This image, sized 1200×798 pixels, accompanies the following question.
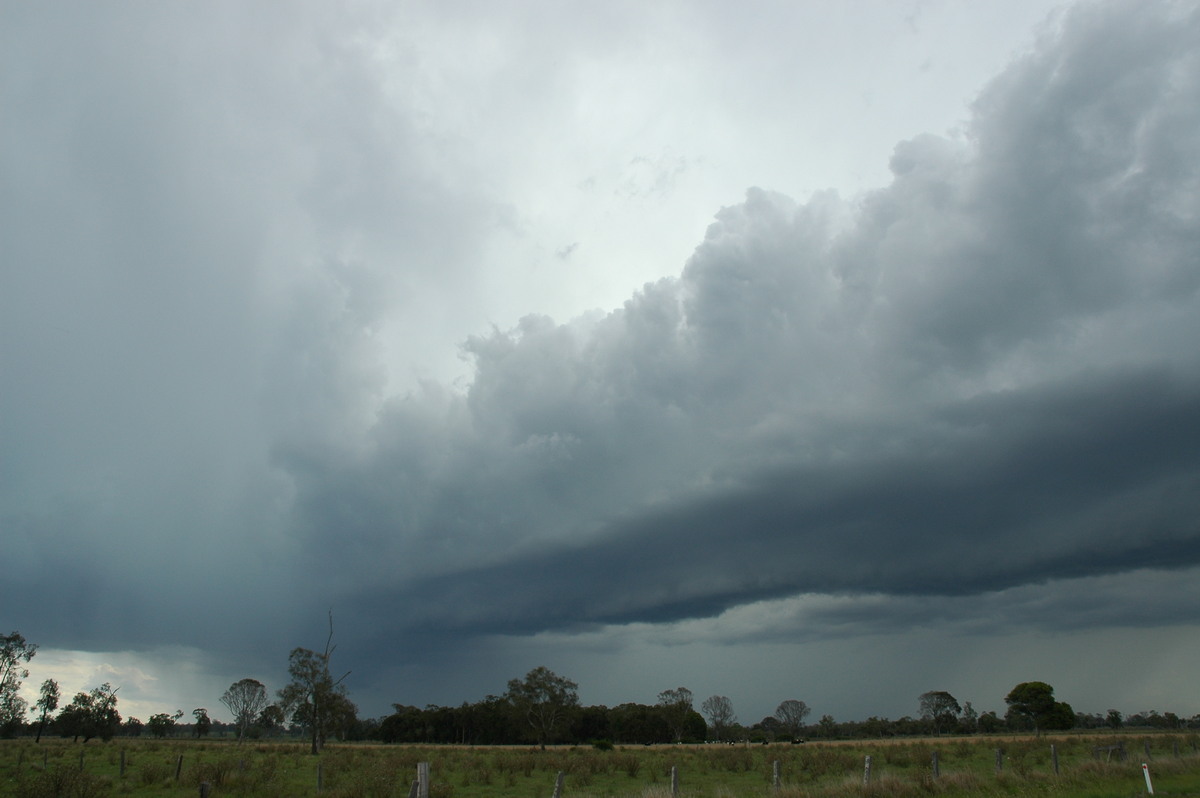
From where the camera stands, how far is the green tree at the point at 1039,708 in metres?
121

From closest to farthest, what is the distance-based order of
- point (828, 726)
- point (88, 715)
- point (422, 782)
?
1. point (422, 782)
2. point (88, 715)
3. point (828, 726)

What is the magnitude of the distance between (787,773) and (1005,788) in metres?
15.9

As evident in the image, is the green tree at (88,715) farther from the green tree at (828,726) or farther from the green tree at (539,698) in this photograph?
the green tree at (828,726)

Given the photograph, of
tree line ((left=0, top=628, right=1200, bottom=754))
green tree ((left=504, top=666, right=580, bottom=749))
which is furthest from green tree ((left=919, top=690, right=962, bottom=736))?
green tree ((left=504, top=666, right=580, bottom=749))

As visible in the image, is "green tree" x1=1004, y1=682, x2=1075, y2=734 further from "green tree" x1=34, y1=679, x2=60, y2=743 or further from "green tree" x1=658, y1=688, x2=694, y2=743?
"green tree" x1=34, y1=679, x2=60, y2=743

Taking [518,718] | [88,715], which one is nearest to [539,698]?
[518,718]

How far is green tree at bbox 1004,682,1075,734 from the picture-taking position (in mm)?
121250

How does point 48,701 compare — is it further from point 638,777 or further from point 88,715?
point 638,777

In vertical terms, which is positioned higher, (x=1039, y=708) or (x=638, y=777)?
(x=638, y=777)

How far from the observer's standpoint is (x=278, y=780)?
33.4 meters

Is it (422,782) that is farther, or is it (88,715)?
(88,715)

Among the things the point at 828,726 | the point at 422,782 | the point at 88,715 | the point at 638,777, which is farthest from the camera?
the point at 828,726

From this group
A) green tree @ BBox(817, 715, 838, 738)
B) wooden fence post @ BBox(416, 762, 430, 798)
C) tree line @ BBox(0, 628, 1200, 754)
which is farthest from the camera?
green tree @ BBox(817, 715, 838, 738)

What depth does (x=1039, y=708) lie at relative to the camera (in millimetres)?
123312
